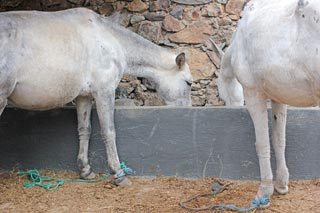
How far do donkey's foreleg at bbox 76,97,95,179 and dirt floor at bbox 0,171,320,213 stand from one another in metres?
0.14

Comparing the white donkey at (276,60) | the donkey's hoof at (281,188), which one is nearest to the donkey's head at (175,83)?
the white donkey at (276,60)

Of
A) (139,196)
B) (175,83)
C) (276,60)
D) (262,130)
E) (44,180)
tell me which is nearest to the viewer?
(276,60)

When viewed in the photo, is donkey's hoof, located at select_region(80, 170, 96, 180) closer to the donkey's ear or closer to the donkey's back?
the donkey's back

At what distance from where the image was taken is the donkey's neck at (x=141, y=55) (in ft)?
15.6

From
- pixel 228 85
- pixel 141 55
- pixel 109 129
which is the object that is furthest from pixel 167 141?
pixel 141 55

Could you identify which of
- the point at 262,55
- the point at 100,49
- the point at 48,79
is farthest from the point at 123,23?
the point at 262,55

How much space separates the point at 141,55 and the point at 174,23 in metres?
2.19

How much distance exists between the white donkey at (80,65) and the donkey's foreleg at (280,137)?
4.19 feet

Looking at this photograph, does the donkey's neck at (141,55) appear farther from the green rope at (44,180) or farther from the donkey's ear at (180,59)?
the green rope at (44,180)

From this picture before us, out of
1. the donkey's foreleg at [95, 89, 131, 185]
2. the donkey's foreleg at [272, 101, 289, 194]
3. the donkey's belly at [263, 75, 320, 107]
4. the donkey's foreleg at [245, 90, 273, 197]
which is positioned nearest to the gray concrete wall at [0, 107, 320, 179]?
the donkey's foreleg at [95, 89, 131, 185]

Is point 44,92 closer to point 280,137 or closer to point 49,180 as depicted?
point 49,180

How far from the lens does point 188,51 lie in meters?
6.93

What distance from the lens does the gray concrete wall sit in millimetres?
4430

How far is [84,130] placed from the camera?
4.61m
